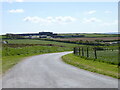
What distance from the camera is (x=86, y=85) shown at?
14789mm

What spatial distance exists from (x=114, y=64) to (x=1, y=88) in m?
14.4

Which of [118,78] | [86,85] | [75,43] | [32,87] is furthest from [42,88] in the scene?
[75,43]

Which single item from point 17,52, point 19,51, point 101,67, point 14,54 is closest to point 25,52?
point 17,52

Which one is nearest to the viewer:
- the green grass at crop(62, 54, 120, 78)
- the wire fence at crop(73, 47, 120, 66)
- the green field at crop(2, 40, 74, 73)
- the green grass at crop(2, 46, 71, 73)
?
the green grass at crop(62, 54, 120, 78)

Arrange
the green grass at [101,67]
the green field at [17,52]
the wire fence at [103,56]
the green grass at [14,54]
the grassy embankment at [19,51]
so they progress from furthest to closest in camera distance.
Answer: the green field at [17,52]
the grassy embankment at [19,51]
the green grass at [14,54]
the wire fence at [103,56]
the green grass at [101,67]

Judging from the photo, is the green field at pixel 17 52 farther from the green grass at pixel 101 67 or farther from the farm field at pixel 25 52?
the green grass at pixel 101 67

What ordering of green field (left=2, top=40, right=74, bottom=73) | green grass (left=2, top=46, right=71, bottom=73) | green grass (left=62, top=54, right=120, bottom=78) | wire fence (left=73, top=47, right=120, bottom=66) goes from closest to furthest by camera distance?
1. green grass (left=62, top=54, right=120, bottom=78)
2. wire fence (left=73, top=47, right=120, bottom=66)
3. green grass (left=2, top=46, right=71, bottom=73)
4. green field (left=2, top=40, right=74, bottom=73)

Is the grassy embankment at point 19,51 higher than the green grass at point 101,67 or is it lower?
lower

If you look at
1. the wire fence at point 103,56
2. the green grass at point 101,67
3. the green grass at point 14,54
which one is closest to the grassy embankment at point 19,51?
the green grass at point 14,54

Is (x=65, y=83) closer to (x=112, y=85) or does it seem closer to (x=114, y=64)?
(x=112, y=85)

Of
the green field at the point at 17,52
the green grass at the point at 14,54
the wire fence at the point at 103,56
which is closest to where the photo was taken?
the wire fence at the point at 103,56

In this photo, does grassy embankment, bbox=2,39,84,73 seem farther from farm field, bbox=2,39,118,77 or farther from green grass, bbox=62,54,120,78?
green grass, bbox=62,54,120,78

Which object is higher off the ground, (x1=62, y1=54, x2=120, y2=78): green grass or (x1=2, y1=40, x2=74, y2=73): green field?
(x1=62, y1=54, x2=120, y2=78): green grass

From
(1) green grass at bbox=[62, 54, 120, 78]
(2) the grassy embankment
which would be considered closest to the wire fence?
(1) green grass at bbox=[62, 54, 120, 78]
